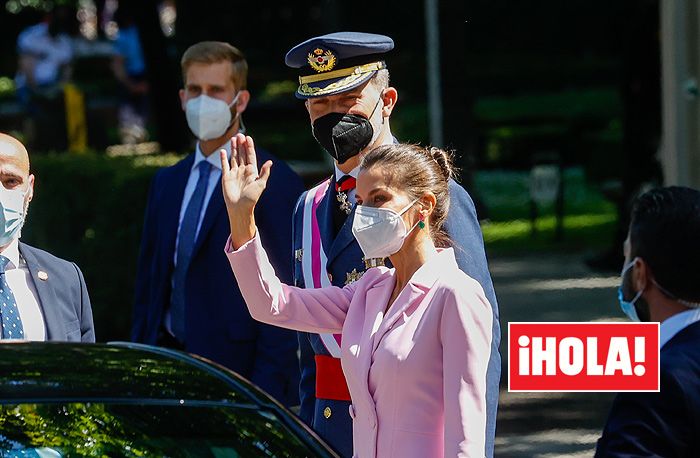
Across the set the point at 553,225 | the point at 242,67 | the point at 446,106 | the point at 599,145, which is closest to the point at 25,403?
the point at 242,67

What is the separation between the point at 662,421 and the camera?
297 cm

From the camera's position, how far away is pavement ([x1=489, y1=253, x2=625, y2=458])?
752 centimetres

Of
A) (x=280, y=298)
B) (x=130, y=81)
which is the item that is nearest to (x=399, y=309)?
(x=280, y=298)

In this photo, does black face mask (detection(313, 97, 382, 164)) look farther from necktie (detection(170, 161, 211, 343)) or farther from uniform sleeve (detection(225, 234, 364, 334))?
necktie (detection(170, 161, 211, 343))

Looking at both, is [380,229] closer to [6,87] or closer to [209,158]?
[209,158]

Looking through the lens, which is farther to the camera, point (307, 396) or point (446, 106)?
point (446, 106)

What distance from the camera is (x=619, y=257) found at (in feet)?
39.3

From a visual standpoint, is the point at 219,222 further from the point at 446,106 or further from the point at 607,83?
the point at 607,83

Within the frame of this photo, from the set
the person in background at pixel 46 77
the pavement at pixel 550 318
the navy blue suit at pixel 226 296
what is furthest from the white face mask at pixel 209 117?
the person in background at pixel 46 77

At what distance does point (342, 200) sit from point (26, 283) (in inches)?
40.8

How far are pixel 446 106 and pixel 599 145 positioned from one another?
266 inches

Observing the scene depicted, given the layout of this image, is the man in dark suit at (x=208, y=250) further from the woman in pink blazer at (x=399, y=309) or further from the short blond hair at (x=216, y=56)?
the woman in pink blazer at (x=399, y=309)

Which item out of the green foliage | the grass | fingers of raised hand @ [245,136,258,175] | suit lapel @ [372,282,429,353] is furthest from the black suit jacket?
the green foliage

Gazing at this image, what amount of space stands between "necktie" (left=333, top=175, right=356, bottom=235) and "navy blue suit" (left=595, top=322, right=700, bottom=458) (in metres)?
1.62
